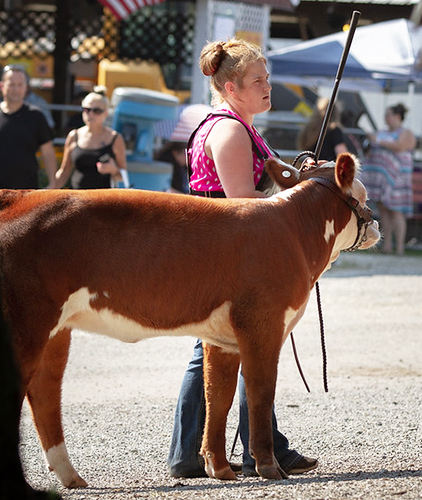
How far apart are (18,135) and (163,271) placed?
5.88 metres

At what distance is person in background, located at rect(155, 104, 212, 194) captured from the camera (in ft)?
44.7

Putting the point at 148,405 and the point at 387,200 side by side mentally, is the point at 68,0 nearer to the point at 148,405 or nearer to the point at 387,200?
the point at 387,200

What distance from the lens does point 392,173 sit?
1639 centimetres

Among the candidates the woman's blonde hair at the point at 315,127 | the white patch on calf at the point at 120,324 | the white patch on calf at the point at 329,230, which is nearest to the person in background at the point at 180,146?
the woman's blonde hair at the point at 315,127

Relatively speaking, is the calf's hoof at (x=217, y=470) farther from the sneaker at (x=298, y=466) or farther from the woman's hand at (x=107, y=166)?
the woman's hand at (x=107, y=166)

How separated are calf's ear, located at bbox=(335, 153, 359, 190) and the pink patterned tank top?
42 cm

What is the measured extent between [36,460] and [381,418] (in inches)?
89.2

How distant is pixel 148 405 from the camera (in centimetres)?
644

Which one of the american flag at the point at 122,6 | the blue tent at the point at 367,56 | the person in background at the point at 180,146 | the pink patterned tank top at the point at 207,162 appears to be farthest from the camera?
the blue tent at the point at 367,56

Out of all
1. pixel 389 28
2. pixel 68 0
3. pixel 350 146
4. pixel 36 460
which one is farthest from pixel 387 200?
pixel 36 460

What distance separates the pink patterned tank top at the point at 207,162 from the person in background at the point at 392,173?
38.6 ft

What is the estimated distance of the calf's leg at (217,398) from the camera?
459 cm

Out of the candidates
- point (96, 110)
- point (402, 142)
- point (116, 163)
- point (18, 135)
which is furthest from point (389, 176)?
point (18, 135)

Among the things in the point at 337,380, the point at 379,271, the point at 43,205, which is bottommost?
the point at 379,271
